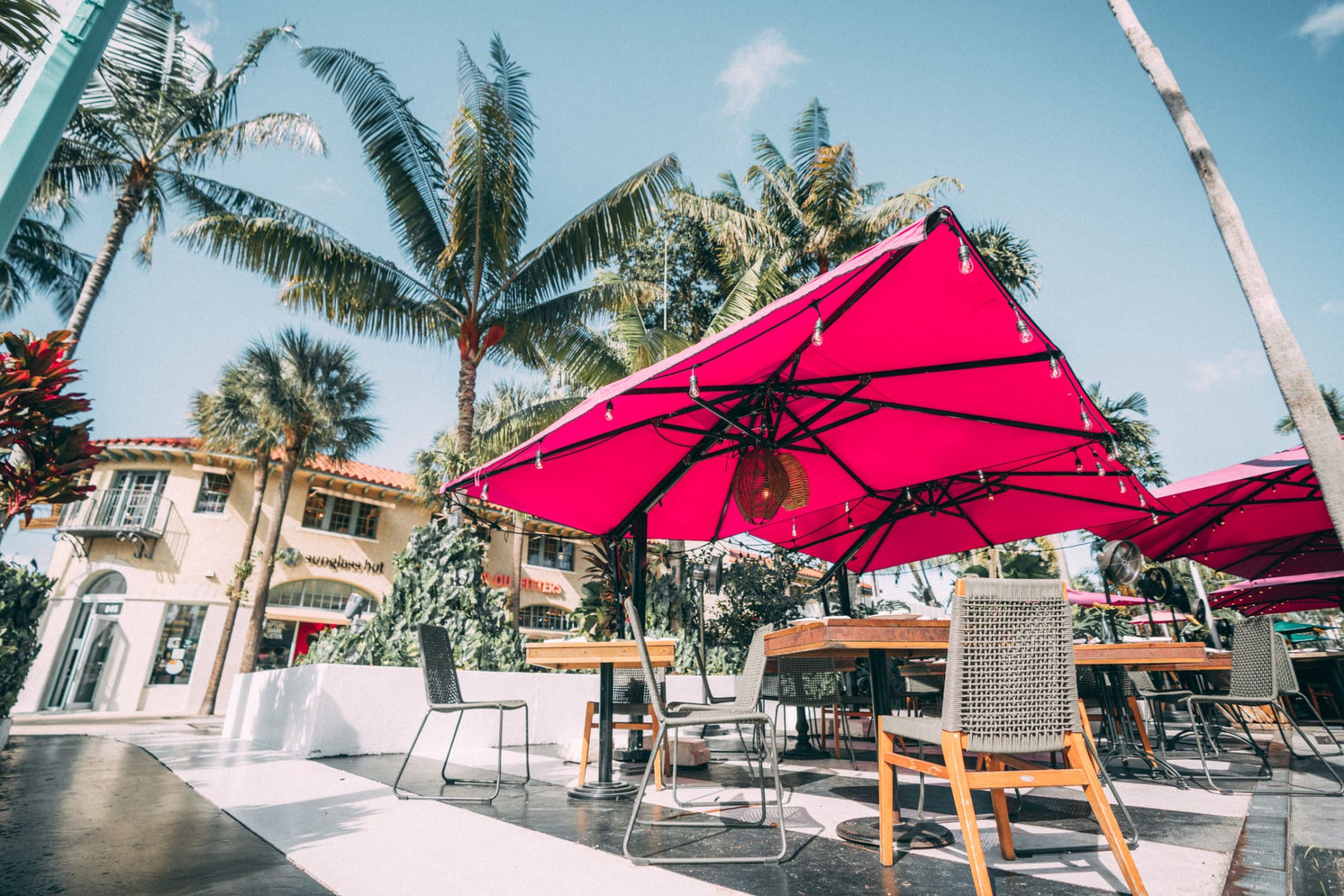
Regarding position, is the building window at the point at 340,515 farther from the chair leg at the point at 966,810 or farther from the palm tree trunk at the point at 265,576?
the chair leg at the point at 966,810

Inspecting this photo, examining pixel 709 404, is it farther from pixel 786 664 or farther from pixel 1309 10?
pixel 1309 10

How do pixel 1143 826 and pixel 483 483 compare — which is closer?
pixel 1143 826

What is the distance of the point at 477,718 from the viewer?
20.7ft

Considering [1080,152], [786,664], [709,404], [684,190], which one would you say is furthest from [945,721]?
[684,190]

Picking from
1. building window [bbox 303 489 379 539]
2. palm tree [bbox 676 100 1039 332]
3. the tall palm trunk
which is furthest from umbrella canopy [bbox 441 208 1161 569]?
→ building window [bbox 303 489 379 539]

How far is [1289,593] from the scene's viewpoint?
8828 mm

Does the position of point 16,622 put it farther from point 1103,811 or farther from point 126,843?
point 1103,811

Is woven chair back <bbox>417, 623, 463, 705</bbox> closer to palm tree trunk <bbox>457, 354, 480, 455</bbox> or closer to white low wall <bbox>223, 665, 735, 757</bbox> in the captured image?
white low wall <bbox>223, 665, 735, 757</bbox>

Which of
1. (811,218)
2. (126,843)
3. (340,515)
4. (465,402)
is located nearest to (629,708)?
(126,843)

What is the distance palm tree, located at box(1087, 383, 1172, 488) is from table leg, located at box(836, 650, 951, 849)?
18.7 metres

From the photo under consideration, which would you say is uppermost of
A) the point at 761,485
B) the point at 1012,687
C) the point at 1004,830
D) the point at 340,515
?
the point at 340,515

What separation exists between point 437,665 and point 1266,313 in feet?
18.4

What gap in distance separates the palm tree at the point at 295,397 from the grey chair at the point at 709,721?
650 inches

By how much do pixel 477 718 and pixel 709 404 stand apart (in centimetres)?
458
